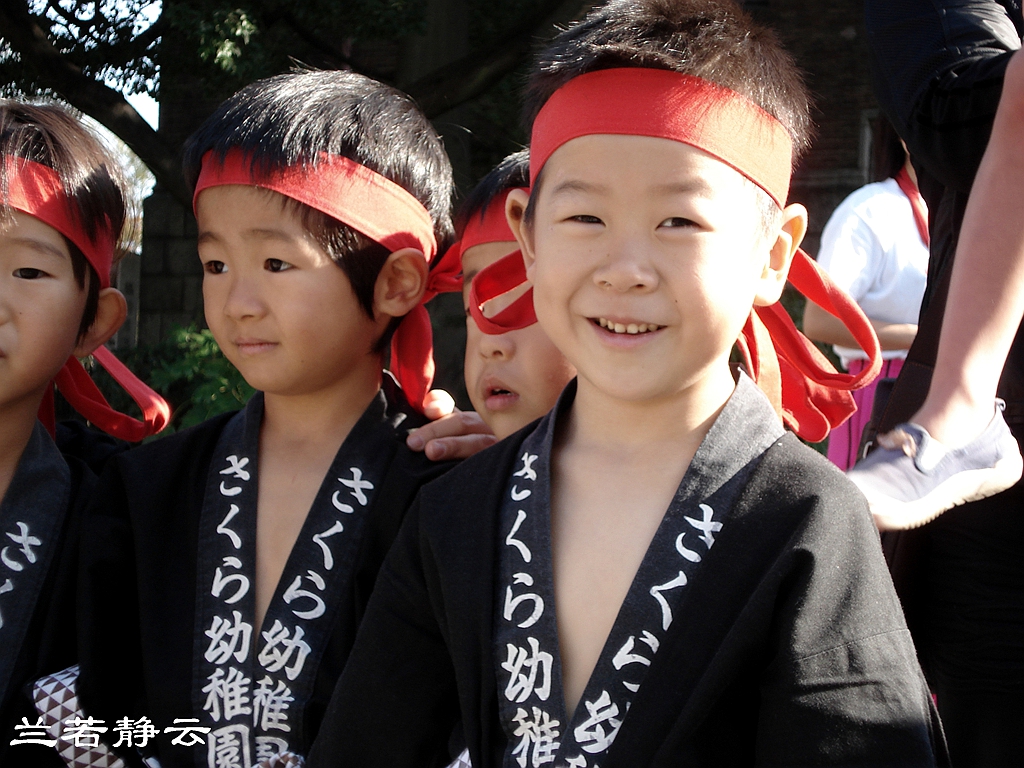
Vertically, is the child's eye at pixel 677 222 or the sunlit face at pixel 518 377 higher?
the child's eye at pixel 677 222

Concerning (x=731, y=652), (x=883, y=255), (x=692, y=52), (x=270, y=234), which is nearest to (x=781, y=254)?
(x=692, y=52)

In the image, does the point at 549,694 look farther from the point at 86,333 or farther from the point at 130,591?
the point at 86,333

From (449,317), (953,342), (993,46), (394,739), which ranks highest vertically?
(993,46)

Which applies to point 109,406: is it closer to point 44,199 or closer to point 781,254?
point 44,199

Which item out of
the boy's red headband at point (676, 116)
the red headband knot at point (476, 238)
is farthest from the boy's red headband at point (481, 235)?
the boy's red headband at point (676, 116)

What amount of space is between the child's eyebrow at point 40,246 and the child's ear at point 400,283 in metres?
0.73

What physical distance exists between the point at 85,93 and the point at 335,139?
486 cm

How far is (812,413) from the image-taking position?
80.2 inches

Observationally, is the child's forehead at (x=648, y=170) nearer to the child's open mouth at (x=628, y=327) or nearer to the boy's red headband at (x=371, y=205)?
the child's open mouth at (x=628, y=327)

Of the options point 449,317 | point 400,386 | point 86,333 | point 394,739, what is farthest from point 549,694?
point 449,317

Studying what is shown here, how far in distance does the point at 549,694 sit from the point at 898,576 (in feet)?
2.23

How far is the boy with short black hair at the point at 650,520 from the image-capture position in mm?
1365

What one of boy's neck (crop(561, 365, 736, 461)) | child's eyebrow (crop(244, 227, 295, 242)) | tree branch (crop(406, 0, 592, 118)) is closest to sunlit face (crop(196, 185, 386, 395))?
child's eyebrow (crop(244, 227, 295, 242))

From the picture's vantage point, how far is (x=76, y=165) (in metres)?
2.43
